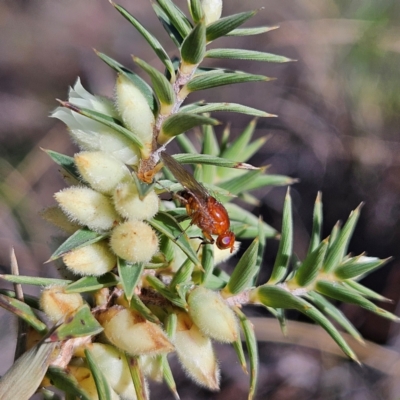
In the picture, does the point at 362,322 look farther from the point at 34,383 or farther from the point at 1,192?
the point at 34,383

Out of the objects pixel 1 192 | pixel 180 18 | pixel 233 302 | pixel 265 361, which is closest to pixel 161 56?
pixel 180 18

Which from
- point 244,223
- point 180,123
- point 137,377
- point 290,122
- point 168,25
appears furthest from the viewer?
point 290,122

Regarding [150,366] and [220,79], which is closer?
[220,79]

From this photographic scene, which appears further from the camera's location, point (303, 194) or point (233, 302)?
point (303, 194)

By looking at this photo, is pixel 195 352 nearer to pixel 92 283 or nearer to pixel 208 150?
pixel 92 283

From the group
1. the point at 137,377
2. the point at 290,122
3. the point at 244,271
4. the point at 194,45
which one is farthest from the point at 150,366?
the point at 290,122

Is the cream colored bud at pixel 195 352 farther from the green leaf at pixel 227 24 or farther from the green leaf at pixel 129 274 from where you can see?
the green leaf at pixel 227 24

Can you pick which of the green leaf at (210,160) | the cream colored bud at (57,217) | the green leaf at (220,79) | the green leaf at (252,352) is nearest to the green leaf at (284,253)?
the green leaf at (252,352)
